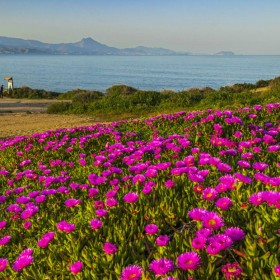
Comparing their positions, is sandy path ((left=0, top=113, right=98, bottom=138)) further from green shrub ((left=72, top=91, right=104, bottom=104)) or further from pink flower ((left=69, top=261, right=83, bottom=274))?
Answer: pink flower ((left=69, top=261, right=83, bottom=274))

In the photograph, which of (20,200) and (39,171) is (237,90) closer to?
(39,171)

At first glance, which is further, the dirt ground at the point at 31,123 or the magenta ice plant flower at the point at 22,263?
the dirt ground at the point at 31,123

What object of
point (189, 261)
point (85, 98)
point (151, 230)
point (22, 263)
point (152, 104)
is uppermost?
point (189, 261)

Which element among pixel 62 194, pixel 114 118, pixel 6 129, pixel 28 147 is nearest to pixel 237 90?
pixel 114 118

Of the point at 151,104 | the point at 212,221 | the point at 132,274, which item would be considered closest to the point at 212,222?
the point at 212,221

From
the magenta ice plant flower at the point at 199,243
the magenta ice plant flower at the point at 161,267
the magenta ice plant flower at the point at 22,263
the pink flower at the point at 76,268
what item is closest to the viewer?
the magenta ice plant flower at the point at 161,267

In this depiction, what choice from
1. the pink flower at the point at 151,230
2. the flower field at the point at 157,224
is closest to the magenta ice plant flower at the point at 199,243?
the flower field at the point at 157,224

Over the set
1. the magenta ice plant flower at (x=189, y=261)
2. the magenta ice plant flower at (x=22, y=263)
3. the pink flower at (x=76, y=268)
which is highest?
the magenta ice plant flower at (x=189, y=261)

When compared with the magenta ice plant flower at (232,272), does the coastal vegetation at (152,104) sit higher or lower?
lower

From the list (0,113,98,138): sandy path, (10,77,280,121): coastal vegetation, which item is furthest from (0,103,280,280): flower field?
(10,77,280,121): coastal vegetation

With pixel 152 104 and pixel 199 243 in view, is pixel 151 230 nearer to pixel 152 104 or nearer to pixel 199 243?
pixel 199 243

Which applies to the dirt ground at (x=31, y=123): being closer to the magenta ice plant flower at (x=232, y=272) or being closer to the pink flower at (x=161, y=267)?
the pink flower at (x=161, y=267)

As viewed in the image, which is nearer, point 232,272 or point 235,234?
point 232,272

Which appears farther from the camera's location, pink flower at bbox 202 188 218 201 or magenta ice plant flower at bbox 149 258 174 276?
pink flower at bbox 202 188 218 201
